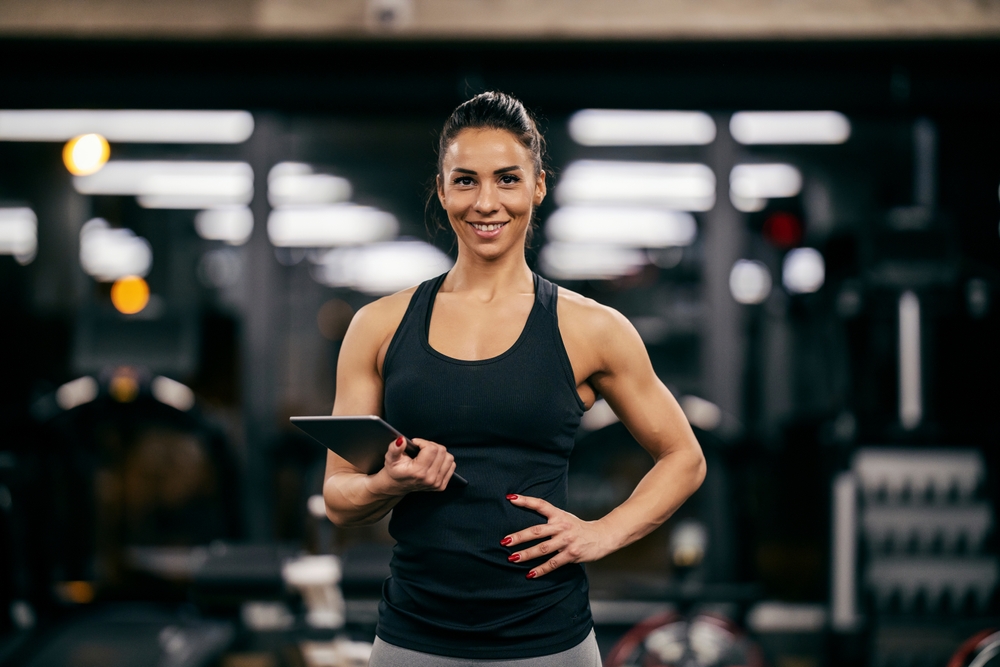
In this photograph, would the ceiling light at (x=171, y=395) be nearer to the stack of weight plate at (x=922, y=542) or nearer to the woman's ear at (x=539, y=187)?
the woman's ear at (x=539, y=187)

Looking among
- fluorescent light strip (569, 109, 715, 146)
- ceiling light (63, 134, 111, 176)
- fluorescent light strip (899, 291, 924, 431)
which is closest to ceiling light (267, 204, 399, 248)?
ceiling light (63, 134, 111, 176)

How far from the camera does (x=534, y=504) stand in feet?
3.55

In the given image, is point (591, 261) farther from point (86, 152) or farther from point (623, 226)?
point (86, 152)

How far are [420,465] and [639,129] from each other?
353 centimetres

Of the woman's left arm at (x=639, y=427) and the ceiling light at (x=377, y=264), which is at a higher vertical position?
the ceiling light at (x=377, y=264)

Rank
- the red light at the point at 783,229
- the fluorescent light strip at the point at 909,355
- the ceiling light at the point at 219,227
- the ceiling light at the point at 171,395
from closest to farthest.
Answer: the fluorescent light strip at the point at 909,355 < the ceiling light at the point at 171,395 < the ceiling light at the point at 219,227 < the red light at the point at 783,229

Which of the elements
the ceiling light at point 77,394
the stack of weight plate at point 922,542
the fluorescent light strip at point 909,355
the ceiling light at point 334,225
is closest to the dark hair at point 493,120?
the stack of weight plate at point 922,542

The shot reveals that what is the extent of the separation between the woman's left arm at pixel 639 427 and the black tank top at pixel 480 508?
3.3 inches

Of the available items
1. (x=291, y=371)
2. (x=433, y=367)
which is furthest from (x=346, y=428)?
(x=291, y=371)

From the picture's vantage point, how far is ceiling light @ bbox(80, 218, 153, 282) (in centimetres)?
410

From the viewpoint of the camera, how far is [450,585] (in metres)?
1.10

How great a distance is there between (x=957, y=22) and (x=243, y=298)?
3.37 metres

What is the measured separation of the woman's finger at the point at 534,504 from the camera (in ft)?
3.54

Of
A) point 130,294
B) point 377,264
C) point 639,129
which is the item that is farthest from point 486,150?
point 377,264
